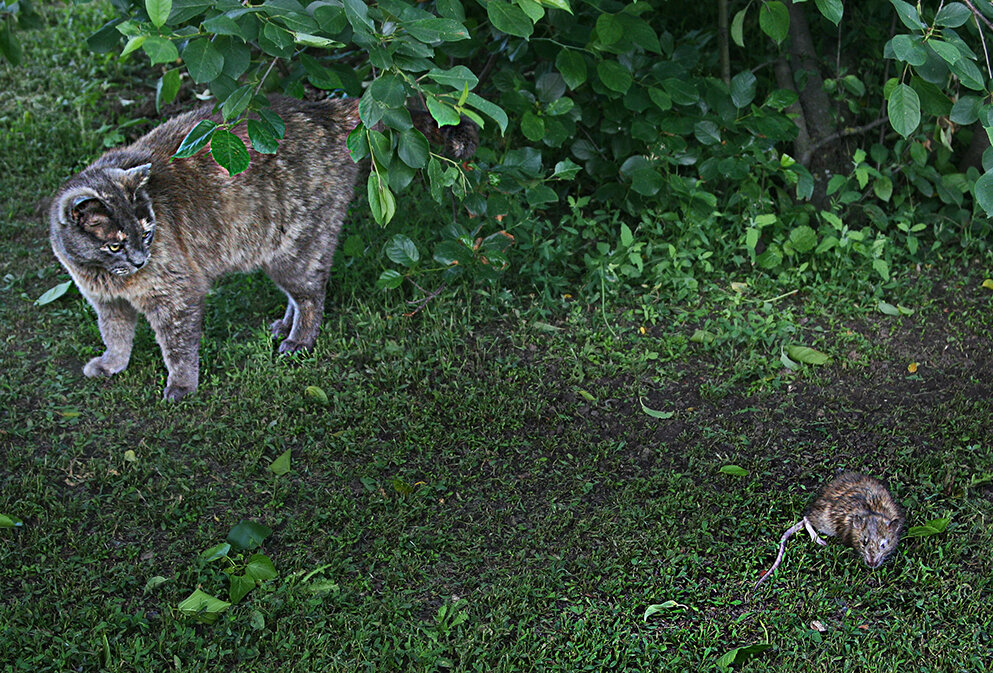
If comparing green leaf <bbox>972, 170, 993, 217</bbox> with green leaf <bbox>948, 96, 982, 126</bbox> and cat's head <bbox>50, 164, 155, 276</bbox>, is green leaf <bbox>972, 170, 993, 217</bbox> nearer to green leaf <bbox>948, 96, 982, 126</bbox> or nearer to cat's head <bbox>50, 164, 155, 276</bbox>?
green leaf <bbox>948, 96, 982, 126</bbox>

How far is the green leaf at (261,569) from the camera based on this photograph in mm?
3488

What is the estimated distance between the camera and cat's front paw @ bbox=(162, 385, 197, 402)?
450cm

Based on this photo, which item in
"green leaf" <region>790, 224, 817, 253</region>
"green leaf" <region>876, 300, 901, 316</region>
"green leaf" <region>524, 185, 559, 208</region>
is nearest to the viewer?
"green leaf" <region>524, 185, 559, 208</region>

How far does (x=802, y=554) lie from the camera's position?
3643 mm

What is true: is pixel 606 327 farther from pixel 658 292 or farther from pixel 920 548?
pixel 920 548

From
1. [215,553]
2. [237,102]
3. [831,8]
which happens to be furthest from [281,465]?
[831,8]

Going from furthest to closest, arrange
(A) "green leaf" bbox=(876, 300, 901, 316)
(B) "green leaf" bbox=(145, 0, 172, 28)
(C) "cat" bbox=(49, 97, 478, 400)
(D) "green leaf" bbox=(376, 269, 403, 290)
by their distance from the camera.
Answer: (A) "green leaf" bbox=(876, 300, 901, 316), (D) "green leaf" bbox=(376, 269, 403, 290), (C) "cat" bbox=(49, 97, 478, 400), (B) "green leaf" bbox=(145, 0, 172, 28)

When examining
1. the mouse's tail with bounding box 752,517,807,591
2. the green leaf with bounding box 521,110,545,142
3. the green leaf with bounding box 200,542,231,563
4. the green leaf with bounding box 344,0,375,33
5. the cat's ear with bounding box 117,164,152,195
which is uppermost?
the green leaf with bounding box 344,0,375,33

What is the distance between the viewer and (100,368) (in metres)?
4.69

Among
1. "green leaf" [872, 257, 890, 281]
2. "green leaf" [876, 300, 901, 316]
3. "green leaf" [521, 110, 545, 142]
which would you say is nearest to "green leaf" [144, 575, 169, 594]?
"green leaf" [521, 110, 545, 142]

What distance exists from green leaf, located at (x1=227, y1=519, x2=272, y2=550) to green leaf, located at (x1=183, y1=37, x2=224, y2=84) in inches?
67.1

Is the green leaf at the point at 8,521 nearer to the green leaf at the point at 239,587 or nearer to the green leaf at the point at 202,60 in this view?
the green leaf at the point at 239,587

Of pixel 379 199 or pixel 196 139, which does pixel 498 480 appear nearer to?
pixel 379 199

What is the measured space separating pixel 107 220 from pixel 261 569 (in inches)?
71.6
